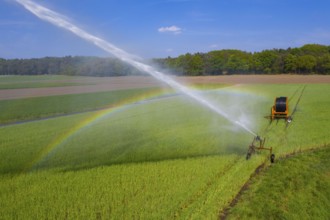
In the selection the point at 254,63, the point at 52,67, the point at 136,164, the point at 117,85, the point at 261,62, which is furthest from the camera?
the point at 254,63

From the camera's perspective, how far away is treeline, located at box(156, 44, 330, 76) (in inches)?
4616

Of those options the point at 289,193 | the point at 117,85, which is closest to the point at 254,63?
the point at 117,85

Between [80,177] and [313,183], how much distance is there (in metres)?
7.75

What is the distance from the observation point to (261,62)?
130m

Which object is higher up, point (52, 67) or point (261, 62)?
point (261, 62)

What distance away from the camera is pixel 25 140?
19.6 m

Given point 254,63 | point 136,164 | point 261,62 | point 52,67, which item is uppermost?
point 261,62

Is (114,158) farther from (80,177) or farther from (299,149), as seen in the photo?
(299,149)

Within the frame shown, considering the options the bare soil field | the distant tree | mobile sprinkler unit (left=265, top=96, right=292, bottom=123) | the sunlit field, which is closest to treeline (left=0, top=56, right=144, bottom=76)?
the bare soil field

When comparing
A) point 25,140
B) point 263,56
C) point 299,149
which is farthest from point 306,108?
point 263,56

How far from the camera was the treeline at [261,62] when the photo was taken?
117 metres

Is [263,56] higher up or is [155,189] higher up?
[263,56]

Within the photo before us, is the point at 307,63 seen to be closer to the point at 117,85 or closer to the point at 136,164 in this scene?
the point at 117,85

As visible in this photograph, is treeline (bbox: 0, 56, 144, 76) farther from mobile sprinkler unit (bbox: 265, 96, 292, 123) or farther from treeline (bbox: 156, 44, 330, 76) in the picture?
mobile sprinkler unit (bbox: 265, 96, 292, 123)
